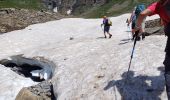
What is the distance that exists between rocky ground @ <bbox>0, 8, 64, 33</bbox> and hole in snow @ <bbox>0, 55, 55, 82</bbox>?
25445 millimetres

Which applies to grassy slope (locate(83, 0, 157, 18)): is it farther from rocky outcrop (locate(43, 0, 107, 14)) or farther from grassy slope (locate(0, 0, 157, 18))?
rocky outcrop (locate(43, 0, 107, 14))

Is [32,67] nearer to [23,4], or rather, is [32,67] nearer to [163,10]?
[163,10]

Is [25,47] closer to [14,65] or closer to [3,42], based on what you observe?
[3,42]

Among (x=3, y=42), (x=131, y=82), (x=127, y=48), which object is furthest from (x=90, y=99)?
(x=3, y=42)

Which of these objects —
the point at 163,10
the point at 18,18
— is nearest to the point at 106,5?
the point at 18,18

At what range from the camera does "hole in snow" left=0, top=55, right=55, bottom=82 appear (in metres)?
26.8

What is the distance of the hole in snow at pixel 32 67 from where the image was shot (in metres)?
Result: 26.8

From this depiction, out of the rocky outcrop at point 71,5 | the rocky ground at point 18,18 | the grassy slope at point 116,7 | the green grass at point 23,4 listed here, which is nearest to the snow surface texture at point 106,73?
the rocky ground at point 18,18

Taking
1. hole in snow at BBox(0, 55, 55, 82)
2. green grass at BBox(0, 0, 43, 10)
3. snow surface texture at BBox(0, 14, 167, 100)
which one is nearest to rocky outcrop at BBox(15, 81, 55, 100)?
snow surface texture at BBox(0, 14, 167, 100)

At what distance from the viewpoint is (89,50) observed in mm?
29906

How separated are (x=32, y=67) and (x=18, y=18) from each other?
36.3m

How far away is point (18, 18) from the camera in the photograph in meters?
65.2

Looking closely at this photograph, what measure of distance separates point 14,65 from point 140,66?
1437 cm

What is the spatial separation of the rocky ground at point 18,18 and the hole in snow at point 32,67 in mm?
25445
